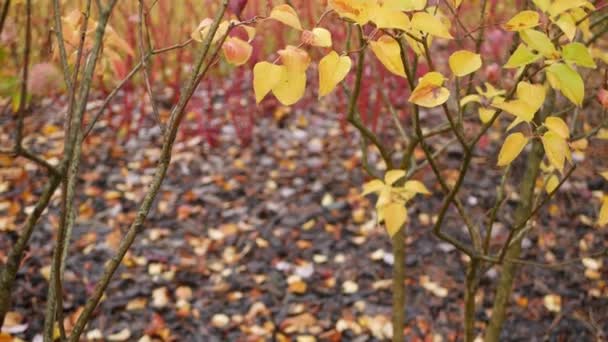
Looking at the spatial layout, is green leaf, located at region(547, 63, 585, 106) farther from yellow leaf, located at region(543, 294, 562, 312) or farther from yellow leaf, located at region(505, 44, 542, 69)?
yellow leaf, located at region(543, 294, 562, 312)

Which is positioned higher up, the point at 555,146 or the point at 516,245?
the point at 555,146

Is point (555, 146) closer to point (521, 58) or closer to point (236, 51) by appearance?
point (521, 58)

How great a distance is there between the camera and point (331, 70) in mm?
989

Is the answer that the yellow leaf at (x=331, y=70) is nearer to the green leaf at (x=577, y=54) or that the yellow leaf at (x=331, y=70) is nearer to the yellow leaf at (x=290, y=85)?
the yellow leaf at (x=290, y=85)

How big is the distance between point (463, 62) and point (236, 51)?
14.8 inches

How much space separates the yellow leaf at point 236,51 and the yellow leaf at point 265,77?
0.05m

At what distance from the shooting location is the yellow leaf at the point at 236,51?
40.7 inches

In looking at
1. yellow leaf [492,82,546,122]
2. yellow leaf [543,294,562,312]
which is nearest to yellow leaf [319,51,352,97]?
yellow leaf [492,82,546,122]

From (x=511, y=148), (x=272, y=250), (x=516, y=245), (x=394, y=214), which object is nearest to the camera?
(x=511, y=148)

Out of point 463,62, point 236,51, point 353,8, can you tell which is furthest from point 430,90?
point 236,51

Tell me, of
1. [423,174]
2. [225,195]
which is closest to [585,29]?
[423,174]

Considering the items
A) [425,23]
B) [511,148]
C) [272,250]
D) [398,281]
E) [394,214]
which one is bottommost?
[272,250]

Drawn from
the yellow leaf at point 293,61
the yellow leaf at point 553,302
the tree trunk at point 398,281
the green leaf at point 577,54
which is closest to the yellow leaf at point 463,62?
the green leaf at point 577,54

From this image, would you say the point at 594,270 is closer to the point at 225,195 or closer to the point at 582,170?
the point at 582,170
